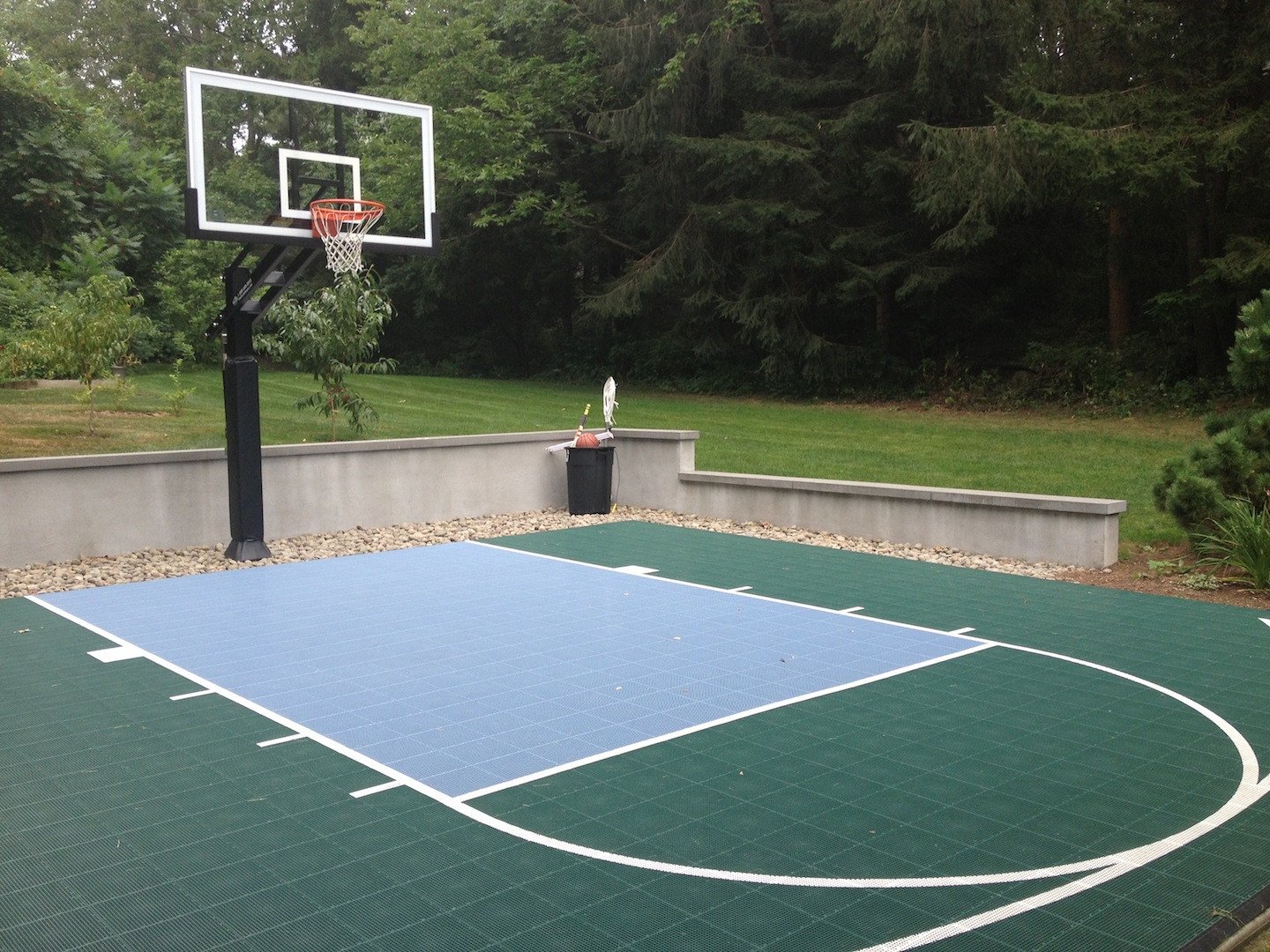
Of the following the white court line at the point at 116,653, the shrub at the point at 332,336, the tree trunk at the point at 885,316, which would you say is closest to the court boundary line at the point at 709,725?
the white court line at the point at 116,653

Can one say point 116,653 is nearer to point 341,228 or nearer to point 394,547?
point 394,547

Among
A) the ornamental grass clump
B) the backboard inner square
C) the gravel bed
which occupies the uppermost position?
the backboard inner square

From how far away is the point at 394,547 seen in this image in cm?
1146

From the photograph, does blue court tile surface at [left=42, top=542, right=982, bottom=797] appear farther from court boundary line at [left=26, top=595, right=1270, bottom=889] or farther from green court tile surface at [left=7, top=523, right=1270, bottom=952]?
green court tile surface at [left=7, top=523, right=1270, bottom=952]

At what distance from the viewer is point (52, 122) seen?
22.6 metres

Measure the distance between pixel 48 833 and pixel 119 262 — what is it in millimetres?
20976

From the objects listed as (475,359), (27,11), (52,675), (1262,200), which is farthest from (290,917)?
(27,11)

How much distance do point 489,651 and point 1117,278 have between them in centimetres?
1648

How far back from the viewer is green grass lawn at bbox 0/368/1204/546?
1230 cm

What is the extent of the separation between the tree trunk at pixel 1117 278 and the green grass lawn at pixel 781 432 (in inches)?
106

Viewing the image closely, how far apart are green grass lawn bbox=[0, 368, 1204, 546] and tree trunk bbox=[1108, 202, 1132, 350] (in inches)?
106

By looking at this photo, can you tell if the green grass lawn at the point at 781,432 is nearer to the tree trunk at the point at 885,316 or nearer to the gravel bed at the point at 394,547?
the gravel bed at the point at 394,547

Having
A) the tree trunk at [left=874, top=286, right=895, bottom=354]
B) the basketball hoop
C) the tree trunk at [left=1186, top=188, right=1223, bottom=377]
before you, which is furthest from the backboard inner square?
the tree trunk at [left=874, top=286, right=895, bottom=354]

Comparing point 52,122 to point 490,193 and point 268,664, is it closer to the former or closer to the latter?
point 490,193
